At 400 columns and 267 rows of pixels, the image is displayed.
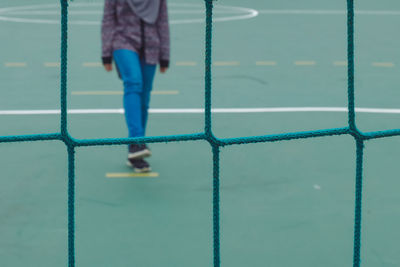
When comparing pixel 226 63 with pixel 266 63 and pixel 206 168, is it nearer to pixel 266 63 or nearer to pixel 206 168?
pixel 266 63

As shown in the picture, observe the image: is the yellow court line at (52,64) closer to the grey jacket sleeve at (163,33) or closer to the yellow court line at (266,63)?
the yellow court line at (266,63)

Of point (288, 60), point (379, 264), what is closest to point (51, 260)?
point (379, 264)

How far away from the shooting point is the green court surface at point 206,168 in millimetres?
3686

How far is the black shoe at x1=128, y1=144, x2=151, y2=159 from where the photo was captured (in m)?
4.65

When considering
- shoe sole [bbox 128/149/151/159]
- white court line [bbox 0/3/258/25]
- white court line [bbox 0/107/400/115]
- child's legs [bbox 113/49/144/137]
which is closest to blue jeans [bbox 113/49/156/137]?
child's legs [bbox 113/49/144/137]

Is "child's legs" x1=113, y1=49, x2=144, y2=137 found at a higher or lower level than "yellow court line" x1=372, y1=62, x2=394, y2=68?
lower

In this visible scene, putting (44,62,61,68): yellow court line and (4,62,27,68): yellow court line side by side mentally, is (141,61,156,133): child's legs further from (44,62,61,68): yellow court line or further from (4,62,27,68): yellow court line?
(4,62,27,68): yellow court line

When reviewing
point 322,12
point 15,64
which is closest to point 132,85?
point 15,64

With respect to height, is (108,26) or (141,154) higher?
(108,26)

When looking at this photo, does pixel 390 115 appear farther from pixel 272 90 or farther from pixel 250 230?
pixel 250 230

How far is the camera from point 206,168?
191 inches

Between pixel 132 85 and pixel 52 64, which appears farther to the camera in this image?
pixel 52 64

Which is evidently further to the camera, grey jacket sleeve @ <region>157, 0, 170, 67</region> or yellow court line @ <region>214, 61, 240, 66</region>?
yellow court line @ <region>214, 61, 240, 66</region>

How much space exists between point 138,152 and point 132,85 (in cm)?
42
